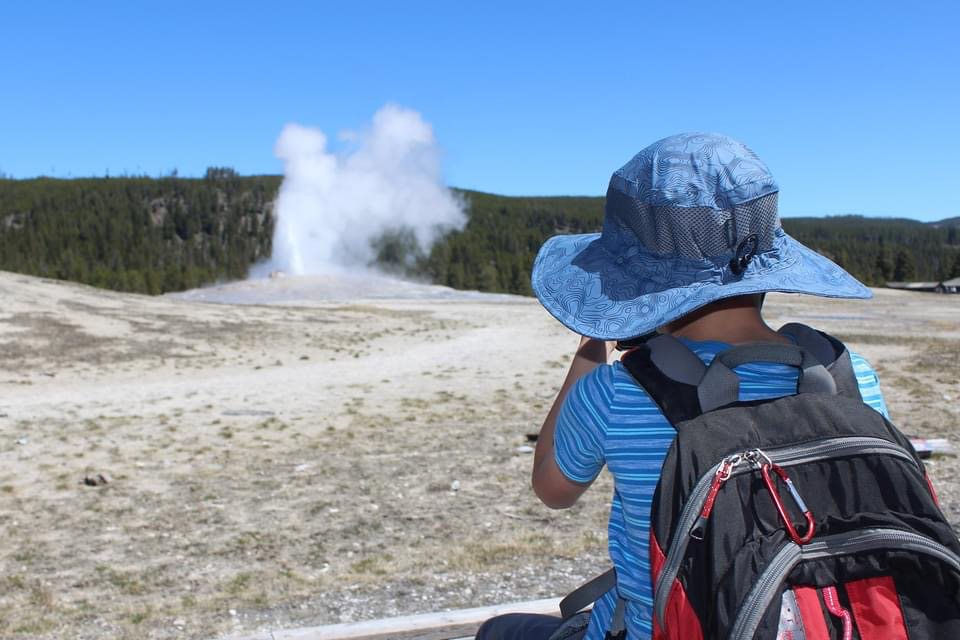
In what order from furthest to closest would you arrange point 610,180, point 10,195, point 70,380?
point 10,195 < point 70,380 < point 610,180

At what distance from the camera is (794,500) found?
1.33 meters

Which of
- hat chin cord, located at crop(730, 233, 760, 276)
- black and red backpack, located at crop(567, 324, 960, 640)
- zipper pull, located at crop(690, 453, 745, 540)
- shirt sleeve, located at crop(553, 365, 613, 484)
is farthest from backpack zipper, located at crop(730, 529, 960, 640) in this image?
hat chin cord, located at crop(730, 233, 760, 276)

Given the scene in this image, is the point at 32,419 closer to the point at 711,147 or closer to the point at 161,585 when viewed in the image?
the point at 161,585

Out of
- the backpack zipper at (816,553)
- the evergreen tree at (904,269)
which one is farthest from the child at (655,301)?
the evergreen tree at (904,269)

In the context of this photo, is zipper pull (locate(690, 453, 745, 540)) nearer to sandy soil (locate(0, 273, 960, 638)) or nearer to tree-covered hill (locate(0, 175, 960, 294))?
sandy soil (locate(0, 273, 960, 638))

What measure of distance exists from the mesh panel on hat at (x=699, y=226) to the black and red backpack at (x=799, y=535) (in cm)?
35

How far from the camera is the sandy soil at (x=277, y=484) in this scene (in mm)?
4594

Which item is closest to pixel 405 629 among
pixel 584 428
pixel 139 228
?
pixel 584 428

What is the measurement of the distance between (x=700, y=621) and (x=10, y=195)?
6968 inches

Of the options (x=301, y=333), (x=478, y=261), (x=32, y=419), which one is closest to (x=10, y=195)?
(x=478, y=261)

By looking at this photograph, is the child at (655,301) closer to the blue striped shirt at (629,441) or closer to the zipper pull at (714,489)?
the blue striped shirt at (629,441)

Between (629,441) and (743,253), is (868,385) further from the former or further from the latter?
(629,441)

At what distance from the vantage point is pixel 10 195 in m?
156

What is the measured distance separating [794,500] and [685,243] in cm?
50
